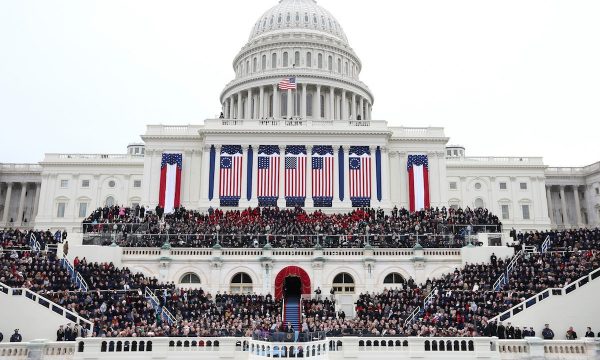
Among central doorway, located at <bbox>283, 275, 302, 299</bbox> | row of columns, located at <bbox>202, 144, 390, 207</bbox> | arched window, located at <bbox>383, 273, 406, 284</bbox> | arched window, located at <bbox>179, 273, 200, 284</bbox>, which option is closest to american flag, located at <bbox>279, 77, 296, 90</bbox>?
row of columns, located at <bbox>202, 144, 390, 207</bbox>

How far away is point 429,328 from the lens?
28.6 m

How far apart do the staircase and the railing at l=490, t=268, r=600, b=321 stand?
12.8 m

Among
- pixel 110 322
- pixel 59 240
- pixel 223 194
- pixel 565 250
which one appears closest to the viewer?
pixel 110 322

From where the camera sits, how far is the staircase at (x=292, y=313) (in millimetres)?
37219

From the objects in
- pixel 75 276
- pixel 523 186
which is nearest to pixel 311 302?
pixel 75 276

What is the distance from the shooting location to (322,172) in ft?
217

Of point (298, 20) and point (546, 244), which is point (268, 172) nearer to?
point (546, 244)

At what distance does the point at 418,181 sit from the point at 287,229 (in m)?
26.0

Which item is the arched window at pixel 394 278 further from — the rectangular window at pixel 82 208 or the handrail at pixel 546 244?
the rectangular window at pixel 82 208

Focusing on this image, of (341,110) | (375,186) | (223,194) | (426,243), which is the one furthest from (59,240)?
(341,110)

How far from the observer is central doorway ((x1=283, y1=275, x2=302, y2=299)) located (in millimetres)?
46250

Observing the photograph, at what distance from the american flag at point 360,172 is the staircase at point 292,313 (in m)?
24.8

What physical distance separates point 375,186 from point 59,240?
35.4 metres

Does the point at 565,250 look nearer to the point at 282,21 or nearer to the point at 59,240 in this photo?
the point at 59,240
